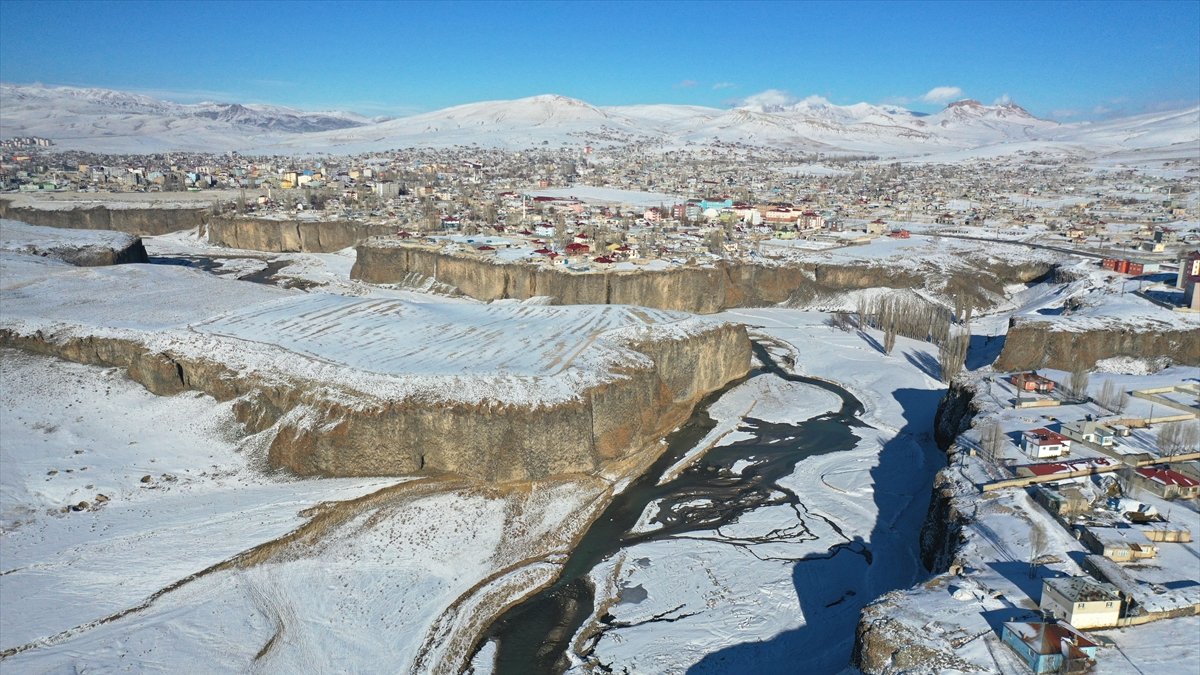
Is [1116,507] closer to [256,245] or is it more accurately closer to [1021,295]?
[1021,295]

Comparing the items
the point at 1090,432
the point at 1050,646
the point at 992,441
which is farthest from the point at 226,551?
the point at 1090,432

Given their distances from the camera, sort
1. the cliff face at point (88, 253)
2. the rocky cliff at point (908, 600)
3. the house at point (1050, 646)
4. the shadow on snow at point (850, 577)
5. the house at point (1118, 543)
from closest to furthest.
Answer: the house at point (1050, 646), the rocky cliff at point (908, 600), the house at point (1118, 543), the shadow on snow at point (850, 577), the cliff face at point (88, 253)

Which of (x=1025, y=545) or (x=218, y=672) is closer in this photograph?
(x=218, y=672)

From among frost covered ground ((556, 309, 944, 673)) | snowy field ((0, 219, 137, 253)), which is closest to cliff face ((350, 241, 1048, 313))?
snowy field ((0, 219, 137, 253))

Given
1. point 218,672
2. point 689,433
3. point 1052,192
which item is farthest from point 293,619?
point 1052,192

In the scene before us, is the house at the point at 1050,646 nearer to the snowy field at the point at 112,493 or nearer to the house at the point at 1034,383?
the house at the point at 1034,383

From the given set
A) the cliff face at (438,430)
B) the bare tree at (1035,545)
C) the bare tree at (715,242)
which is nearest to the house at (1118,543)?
the bare tree at (1035,545)
